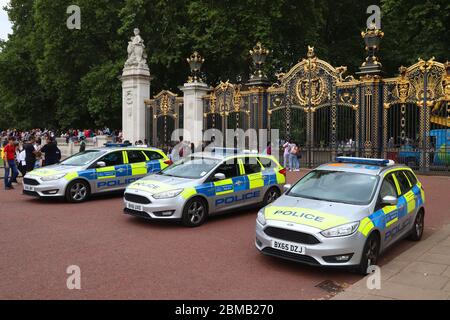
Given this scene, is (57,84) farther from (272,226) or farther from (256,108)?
(272,226)

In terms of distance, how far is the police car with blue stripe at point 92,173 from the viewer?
11.8m

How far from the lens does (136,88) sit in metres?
25.0

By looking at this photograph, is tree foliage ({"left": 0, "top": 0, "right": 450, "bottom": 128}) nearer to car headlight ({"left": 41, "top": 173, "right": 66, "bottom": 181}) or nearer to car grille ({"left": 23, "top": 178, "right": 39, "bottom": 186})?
car headlight ({"left": 41, "top": 173, "right": 66, "bottom": 181})

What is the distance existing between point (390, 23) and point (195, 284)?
1082 inches

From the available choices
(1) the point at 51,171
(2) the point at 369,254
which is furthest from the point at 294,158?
(2) the point at 369,254

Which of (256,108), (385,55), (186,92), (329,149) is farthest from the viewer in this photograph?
(385,55)

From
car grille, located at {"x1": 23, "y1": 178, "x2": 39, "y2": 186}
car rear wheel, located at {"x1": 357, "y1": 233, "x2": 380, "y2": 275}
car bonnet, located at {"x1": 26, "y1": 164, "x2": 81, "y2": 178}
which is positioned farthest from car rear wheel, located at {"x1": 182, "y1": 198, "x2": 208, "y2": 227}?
car grille, located at {"x1": 23, "y1": 178, "x2": 39, "y2": 186}

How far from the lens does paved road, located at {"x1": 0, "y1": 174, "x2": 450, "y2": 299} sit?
566 centimetres

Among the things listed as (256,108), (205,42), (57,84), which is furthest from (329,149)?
(57,84)

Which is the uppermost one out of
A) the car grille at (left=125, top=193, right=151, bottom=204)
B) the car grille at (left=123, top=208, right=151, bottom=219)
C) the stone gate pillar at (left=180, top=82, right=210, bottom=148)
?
the stone gate pillar at (left=180, top=82, right=210, bottom=148)

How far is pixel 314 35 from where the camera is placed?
27.9 m

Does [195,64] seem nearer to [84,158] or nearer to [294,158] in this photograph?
[294,158]

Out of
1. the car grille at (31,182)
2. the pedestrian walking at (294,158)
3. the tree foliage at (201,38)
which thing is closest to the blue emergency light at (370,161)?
the car grille at (31,182)

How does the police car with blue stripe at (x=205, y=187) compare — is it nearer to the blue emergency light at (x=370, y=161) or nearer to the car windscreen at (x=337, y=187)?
the car windscreen at (x=337, y=187)
